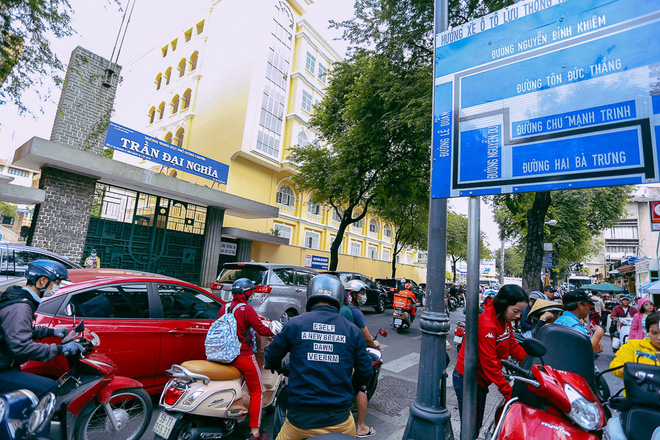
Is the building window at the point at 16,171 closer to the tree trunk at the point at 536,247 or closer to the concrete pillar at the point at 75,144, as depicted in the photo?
the concrete pillar at the point at 75,144

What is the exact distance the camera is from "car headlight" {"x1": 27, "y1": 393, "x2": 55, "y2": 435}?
1.95m

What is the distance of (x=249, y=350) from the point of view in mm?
3354

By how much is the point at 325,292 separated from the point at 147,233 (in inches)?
527

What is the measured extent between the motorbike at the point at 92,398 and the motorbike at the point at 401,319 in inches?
334

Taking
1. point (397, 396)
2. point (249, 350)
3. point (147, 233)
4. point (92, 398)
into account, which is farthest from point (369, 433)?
point (147, 233)

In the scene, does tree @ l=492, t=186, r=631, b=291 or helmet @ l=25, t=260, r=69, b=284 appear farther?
tree @ l=492, t=186, r=631, b=291

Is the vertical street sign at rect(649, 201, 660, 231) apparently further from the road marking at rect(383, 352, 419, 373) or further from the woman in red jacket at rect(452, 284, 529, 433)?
the woman in red jacket at rect(452, 284, 529, 433)

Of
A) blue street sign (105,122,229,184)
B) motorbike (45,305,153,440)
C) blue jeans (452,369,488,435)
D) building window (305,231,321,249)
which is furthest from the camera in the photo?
building window (305,231,321,249)

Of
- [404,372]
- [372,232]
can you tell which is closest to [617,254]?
[372,232]

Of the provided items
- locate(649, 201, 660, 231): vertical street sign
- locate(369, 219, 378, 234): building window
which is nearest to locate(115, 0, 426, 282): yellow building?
locate(369, 219, 378, 234): building window

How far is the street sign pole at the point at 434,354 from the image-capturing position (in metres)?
2.93

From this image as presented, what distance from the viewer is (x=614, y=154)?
2.23m

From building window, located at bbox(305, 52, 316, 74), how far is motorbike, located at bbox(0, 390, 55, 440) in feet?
81.5

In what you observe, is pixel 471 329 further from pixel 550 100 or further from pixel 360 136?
pixel 360 136
